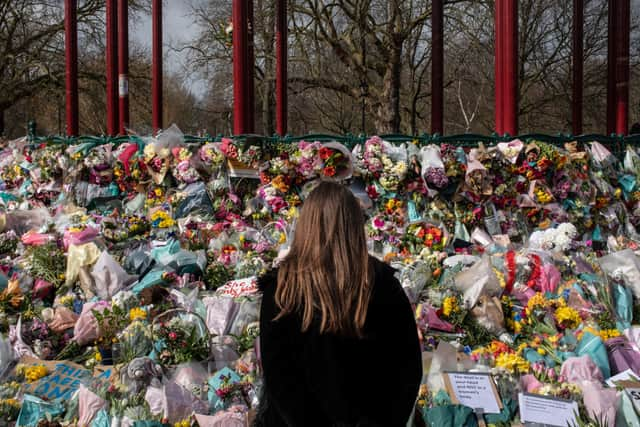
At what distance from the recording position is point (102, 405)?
3.25 meters

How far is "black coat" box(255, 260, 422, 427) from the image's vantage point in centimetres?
194

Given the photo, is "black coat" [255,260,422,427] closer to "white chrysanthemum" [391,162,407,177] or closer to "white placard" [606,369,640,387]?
"white placard" [606,369,640,387]

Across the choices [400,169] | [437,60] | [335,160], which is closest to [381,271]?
[400,169]

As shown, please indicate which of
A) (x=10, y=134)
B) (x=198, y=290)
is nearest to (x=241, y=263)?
(x=198, y=290)

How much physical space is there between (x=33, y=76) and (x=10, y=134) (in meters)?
6.46

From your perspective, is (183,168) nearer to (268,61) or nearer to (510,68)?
(510,68)

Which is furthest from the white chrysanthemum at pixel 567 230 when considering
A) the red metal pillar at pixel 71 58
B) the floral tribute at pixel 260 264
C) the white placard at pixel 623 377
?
the red metal pillar at pixel 71 58

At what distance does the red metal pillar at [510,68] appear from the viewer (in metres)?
6.70

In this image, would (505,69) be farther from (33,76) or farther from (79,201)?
(33,76)

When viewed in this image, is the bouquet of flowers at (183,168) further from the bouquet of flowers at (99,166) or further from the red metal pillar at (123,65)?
the red metal pillar at (123,65)

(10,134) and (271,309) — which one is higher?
(10,134)

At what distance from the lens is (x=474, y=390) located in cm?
340

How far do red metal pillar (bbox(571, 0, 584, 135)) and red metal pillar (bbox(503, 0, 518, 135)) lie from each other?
3.38 m

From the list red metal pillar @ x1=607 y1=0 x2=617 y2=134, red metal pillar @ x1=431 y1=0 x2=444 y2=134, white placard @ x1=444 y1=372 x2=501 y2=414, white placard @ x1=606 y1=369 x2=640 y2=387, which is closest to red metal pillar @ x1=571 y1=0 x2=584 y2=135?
red metal pillar @ x1=607 y1=0 x2=617 y2=134
